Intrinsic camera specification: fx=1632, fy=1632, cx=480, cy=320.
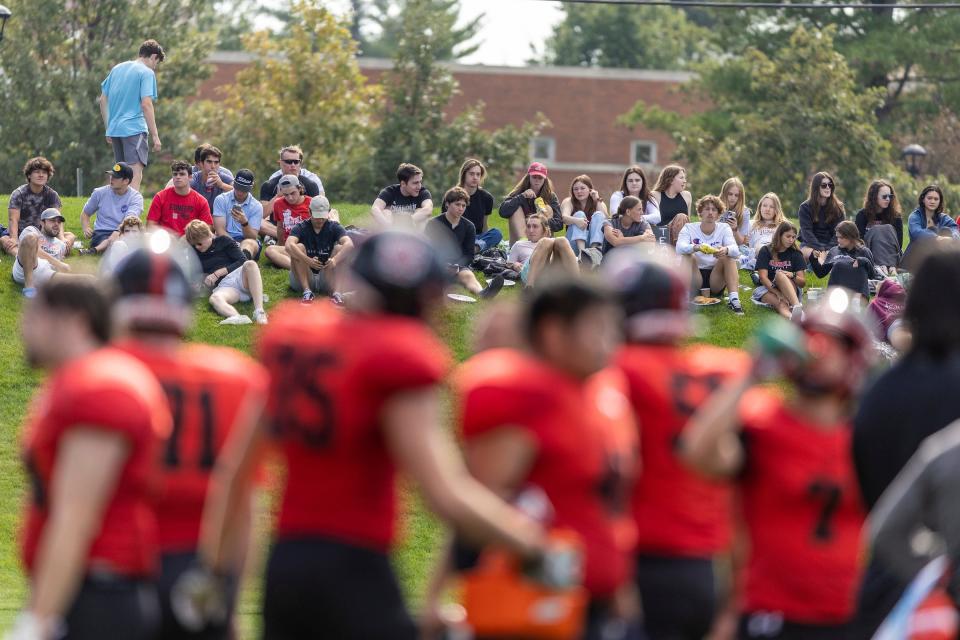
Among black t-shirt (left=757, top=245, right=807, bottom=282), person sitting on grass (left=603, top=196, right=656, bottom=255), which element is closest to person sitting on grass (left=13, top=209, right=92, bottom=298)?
person sitting on grass (left=603, top=196, right=656, bottom=255)

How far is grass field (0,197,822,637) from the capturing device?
12266 mm

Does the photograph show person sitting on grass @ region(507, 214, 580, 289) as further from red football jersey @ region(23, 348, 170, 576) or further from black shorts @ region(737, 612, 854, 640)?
red football jersey @ region(23, 348, 170, 576)

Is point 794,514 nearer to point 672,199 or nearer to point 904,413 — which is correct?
point 904,413

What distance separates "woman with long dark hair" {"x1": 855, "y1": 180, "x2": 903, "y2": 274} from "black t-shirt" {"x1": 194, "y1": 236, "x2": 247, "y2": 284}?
23.0ft

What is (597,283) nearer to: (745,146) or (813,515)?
(813,515)

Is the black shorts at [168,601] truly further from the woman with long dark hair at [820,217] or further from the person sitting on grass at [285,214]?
the woman with long dark hair at [820,217]

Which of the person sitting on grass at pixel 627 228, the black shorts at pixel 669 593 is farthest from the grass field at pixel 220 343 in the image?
the black shorts at pixel 669 593

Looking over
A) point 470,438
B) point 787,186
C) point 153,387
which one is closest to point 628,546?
point 470,438

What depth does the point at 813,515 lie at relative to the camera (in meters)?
5.35

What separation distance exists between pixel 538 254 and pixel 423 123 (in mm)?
15249

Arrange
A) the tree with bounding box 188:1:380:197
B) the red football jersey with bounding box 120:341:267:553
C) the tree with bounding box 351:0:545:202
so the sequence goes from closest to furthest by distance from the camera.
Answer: the red football jersey with bounding box 120:341:267:553 < the tree with bounding box 351:0:545:202 < the tree with bounding box 188:1:380:197

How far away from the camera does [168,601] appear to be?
17.0ft

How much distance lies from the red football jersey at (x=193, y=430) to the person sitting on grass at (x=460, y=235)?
1221 cm

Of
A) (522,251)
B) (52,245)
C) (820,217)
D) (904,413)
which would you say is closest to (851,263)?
(820,217)
